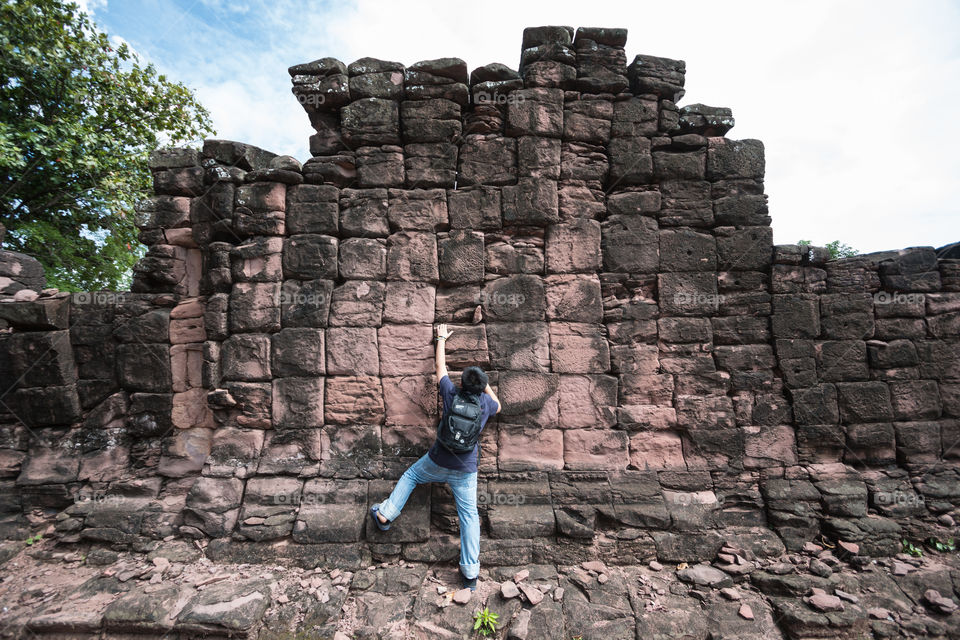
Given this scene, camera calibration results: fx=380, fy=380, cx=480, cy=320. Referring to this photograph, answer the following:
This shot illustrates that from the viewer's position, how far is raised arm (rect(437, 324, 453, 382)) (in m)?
4.40

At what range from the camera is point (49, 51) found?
8883 mm

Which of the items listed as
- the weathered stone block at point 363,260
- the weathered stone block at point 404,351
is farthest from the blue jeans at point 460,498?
the weathered stone block at point 363,260

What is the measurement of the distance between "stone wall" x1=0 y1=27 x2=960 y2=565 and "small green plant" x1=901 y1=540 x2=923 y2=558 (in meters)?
0.12

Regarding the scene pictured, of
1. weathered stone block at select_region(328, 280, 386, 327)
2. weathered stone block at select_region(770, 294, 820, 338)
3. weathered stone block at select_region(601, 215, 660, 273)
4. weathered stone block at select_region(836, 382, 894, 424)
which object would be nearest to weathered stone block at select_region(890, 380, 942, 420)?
weathered stone block at select_region(836, 382, 894, 424)

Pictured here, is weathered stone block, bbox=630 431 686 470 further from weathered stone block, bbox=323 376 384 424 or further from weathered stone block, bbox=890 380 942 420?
weathered stone block, bbox=323 376 384 424

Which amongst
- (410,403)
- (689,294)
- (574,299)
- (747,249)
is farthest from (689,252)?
(410,403)

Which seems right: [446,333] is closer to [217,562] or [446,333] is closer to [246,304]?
[246,304]

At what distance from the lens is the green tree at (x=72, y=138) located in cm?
870

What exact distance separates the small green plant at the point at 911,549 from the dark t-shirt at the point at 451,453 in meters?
5.22

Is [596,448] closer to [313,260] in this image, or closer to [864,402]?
[864,402]

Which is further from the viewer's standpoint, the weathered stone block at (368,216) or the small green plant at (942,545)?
the weathered stone block at (368,216)

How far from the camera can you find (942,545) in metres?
4.48

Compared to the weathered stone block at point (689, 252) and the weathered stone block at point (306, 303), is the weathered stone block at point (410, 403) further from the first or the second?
the weathered stone block at point (689, 252)

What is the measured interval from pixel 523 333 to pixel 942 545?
5.52 metres
